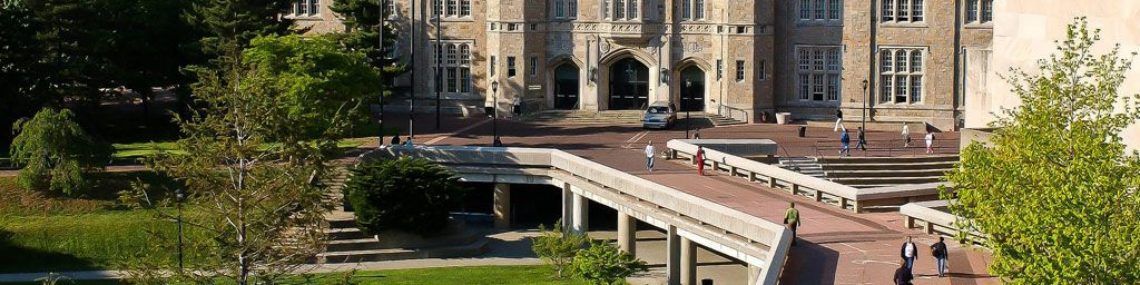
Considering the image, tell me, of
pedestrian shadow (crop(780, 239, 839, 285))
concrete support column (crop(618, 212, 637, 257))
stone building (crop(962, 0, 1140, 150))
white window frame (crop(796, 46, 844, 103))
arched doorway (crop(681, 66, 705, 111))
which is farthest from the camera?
white window frame (crop(796, 46, 844, 103))

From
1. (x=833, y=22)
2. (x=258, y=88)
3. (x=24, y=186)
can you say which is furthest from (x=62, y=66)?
(x=258, y=88)

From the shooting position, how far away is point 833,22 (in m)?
91.4

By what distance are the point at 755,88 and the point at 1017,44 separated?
36968 millimetres

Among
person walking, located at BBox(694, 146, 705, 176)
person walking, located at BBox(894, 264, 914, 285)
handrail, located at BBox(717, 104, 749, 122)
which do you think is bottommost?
person walking, located at BBox(894, 264, 914, 285)

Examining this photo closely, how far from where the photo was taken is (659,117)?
84812 mm

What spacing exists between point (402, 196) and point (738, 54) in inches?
1120

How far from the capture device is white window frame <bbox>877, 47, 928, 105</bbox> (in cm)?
9106

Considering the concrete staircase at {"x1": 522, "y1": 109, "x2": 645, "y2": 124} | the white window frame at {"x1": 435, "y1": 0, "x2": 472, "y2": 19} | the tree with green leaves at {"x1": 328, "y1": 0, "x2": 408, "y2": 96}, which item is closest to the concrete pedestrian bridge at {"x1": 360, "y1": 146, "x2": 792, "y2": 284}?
the tree with green leaves at {"x1": 328, "y1": 0, "x2": 408, "y2": 96}

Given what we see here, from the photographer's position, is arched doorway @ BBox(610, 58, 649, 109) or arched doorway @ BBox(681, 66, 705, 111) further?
arched doorway @ BBox(610, 58, 649, 109)

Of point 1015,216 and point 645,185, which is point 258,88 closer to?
point 1015,216

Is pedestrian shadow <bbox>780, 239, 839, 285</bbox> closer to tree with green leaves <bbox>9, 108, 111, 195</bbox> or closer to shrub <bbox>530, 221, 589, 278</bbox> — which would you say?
shrub <bbox>530, 221, 589, 278</bbox>

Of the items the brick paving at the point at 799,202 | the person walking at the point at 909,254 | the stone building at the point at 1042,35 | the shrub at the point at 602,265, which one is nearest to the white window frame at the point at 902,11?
the brick paving at the point at 799,202

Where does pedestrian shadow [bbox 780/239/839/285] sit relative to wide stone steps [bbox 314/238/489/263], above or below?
above

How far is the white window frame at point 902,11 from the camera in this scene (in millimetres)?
90375
